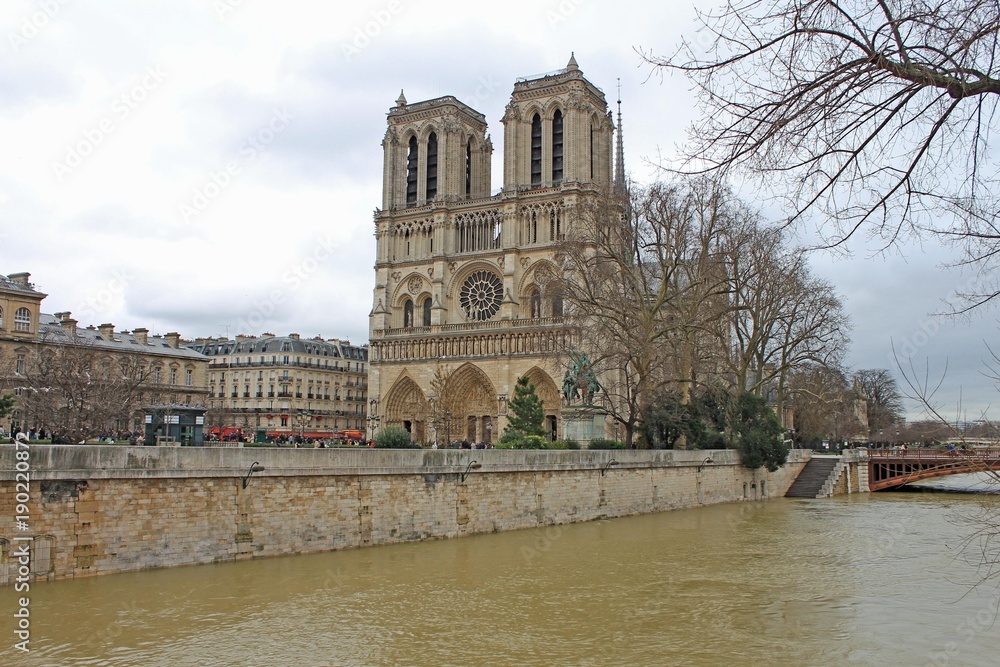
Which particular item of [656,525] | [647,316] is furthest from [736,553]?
[647,316]

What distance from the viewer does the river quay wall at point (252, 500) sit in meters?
12.1

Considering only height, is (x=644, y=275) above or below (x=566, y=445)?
above

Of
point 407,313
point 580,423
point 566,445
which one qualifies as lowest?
point 566,445

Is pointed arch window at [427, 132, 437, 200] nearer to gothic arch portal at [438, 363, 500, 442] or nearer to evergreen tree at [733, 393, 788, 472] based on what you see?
gothic arch portal at [438, 363, 500, 442]

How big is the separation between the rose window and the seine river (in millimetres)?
35194

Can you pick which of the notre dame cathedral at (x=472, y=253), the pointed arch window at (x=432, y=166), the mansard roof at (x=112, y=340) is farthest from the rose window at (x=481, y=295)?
the mansard roof at (x=112, y=340)

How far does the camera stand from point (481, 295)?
53.2 metres

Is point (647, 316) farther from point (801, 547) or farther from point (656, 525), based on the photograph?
point (801, 547)

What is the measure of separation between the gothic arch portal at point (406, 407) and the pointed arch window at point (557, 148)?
1543 cm

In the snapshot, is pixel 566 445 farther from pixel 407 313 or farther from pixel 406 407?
pixel 407 313

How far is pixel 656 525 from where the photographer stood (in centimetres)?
2223

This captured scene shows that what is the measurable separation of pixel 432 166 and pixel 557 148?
8906 mm

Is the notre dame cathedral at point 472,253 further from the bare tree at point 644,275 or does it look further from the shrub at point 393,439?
the shrub at point 393,439

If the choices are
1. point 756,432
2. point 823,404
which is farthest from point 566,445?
point 823,404
